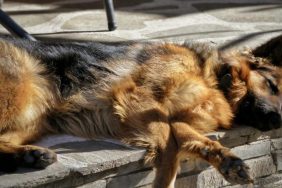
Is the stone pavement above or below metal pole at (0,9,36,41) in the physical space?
below

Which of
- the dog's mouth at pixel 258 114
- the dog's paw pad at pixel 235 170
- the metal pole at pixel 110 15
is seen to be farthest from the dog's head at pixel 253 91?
the metal pole at pixel 110 15

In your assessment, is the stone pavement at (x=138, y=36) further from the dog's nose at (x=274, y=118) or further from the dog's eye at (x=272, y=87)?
the dog's eye at (x=272, y=87)

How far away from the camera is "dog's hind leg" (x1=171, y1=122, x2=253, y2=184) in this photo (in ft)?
13.9

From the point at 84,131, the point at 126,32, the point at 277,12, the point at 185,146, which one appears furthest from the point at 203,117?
the point at 277,12

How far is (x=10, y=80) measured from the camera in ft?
14.6

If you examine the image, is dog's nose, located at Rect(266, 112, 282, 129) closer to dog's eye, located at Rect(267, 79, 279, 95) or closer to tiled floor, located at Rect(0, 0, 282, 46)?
dog's eye, located at Rect(267, 79, 279, 95)

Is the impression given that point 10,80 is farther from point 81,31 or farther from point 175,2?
point 175,2

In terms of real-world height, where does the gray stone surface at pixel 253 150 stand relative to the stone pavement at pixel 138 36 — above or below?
below

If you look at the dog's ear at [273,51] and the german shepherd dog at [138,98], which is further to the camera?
the dog's ear at [273,51]

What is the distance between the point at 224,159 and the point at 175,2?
4.56 metres

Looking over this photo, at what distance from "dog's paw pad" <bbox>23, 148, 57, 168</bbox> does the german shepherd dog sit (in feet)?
0.20

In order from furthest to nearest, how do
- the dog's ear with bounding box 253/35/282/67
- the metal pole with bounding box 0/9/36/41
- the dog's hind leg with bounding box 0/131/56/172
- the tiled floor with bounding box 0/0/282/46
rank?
the tiled floor with bounding box 0/0/282/46 → the metal pole with bounding box 0/9/36/41 → the dog's ear with bounding box 253/35/282/67 → the dog's hind leg with bounding box 0/131/56/172

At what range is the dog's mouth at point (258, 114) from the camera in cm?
500

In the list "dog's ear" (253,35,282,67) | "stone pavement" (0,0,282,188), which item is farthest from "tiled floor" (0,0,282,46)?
"dog's ear" (253,35,282,67)
